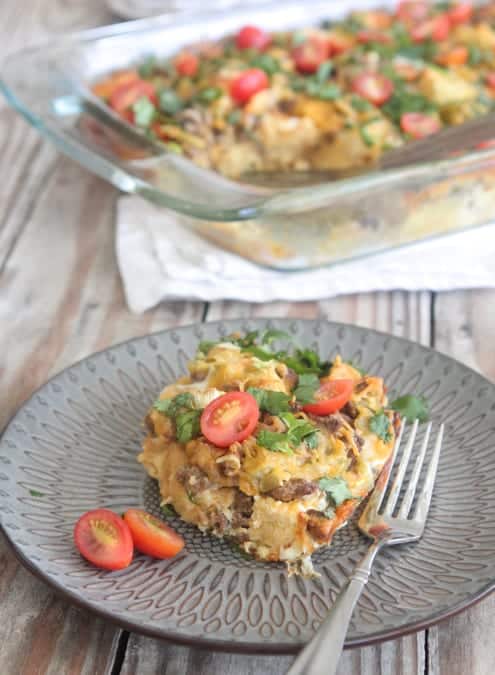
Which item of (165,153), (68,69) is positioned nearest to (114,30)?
(68,69)

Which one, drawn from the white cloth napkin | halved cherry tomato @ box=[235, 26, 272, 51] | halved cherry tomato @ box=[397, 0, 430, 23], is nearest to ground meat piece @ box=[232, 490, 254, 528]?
the white cloth napkin

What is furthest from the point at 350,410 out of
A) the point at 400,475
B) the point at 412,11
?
the point at 412,11

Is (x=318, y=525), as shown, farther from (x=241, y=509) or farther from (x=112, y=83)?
(x=112, y=83)

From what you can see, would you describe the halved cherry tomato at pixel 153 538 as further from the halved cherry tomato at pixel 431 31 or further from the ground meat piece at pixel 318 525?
the halved cherry tomato at pixel 431 31

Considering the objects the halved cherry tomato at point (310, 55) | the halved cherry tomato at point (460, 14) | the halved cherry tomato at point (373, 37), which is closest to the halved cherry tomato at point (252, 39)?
the halved cherry tomato at point (310, 55)

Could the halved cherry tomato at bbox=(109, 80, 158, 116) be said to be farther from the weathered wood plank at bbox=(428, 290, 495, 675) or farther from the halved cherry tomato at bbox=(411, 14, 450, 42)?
the weathered wood plank at bbox=(428, 290, 495, 675)
